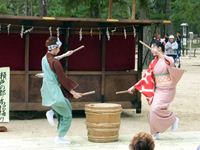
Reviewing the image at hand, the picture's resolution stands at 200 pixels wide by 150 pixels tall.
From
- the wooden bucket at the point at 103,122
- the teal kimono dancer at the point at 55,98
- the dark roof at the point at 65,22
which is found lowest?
the wooden bucket at the point at 103,122

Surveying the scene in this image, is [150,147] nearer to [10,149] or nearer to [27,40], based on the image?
[10,149]

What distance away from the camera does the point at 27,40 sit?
38.7 ft

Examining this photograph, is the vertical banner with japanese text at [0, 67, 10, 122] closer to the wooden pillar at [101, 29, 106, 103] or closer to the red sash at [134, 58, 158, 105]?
the wooden pillar at [101, 29, 106, 103]

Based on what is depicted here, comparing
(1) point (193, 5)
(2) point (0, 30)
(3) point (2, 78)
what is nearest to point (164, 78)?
(3) point (2, 78)

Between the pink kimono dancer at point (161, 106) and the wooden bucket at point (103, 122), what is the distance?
691 mm

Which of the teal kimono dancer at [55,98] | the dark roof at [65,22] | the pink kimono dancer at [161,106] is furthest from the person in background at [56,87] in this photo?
the dark roof at [65,22]

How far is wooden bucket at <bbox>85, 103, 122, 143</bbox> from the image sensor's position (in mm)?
9102

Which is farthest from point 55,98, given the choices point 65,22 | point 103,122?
point 65,22

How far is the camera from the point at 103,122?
9.14 metres

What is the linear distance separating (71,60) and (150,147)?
806 cm

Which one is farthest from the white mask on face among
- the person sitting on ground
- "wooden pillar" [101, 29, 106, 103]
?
the person sitting on ground

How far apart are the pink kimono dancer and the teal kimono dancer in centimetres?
153

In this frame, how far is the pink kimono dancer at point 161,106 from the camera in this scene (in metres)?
9.50

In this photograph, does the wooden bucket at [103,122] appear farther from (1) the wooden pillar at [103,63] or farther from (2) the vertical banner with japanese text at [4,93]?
(1) the wooden pillar at [103,63]
